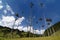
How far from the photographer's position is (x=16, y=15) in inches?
5561

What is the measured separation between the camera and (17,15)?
141 metres

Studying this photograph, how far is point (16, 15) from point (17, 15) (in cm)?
93
